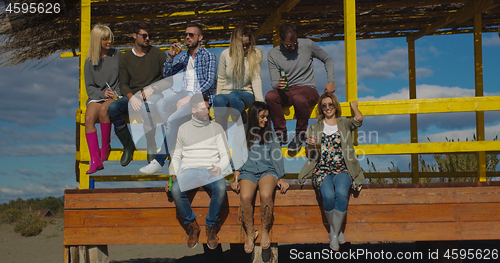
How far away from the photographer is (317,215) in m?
4.75

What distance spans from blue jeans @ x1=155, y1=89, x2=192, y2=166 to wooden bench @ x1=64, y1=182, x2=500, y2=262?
492 millimetres

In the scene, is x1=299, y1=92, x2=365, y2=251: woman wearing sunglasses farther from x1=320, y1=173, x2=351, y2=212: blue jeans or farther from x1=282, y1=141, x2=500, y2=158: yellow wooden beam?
x1=282, y1=141, x2=500, y2=158: yellow wooden beam

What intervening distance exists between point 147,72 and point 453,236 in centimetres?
430

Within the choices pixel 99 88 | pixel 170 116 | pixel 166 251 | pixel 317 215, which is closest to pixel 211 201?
pixel 170 116

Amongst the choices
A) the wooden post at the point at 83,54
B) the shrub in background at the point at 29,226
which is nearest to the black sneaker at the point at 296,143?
the wooden post at the point at 83,54

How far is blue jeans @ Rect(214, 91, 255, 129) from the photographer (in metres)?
4.82

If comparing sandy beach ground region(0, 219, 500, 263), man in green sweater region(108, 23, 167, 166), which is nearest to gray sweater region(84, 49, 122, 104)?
man in green sweater region(108, 23, 167, 166)

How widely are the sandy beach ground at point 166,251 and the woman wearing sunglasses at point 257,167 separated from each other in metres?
2.72

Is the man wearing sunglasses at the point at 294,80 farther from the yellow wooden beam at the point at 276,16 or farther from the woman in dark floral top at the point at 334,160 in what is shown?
the yellow wooden beam at the point at 276,16

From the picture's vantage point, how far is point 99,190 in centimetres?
496

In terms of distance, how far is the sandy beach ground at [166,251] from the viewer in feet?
24.8

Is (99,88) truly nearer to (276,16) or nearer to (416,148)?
(276,16)

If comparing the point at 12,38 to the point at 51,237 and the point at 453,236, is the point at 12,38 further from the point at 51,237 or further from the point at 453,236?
the point at 453,236

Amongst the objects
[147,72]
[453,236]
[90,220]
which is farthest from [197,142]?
[453,236]
